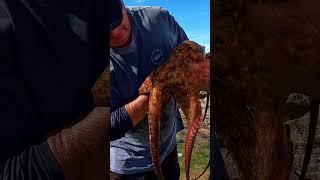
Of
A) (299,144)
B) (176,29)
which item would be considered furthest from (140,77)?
(299,144)

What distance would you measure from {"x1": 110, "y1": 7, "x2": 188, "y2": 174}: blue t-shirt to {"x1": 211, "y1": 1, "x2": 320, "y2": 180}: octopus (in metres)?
0.22

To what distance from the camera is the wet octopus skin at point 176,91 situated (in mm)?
1872

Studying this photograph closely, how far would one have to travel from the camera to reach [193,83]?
74.2 inches

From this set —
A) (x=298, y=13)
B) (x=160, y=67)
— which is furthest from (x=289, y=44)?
(x=160, y=67)

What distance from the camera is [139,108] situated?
74.4 inches

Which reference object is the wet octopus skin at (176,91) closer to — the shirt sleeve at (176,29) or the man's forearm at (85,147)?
the shirt sleeve at (176,29)

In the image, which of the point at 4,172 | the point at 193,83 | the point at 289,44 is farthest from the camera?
the point at 193,83

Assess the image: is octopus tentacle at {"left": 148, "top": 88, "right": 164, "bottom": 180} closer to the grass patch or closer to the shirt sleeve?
the grass patch

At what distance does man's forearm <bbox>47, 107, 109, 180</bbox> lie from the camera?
5.59ft

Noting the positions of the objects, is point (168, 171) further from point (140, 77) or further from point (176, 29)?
point (176, 29)

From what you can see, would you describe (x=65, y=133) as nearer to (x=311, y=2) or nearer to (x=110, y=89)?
(x=110, y=89)

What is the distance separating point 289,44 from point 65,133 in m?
0.95

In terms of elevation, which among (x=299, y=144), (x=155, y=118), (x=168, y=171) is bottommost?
(x=168, y=171)

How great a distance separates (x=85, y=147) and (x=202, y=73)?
1.85 ft
